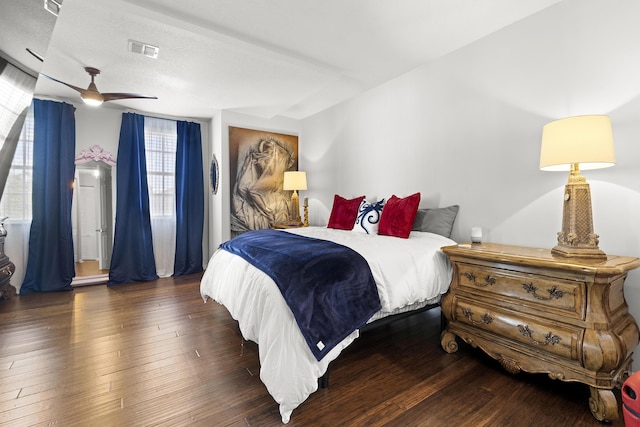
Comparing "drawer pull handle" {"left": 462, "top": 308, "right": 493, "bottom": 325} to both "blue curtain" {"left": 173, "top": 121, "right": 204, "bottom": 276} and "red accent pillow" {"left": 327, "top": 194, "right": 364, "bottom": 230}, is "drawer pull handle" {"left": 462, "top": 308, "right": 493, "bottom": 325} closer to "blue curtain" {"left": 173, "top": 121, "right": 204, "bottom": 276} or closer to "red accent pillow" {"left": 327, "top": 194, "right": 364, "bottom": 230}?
"red accent pillow" {"left": 327, "top": 194, "right": 364, "bottom": 230}

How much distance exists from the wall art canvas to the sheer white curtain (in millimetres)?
986

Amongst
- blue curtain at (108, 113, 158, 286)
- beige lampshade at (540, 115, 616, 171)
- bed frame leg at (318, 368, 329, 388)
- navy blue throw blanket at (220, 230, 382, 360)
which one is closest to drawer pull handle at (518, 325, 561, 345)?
navy blue throw blanket at (220, 230, 382, 360)

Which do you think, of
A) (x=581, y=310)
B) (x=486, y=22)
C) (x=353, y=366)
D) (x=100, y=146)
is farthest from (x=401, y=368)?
(x=100, y=146)

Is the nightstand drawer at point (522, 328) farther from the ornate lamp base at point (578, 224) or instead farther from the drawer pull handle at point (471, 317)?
the ornate lamp base at point (578, 224)

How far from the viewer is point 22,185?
366 cm

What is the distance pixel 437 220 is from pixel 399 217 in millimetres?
393

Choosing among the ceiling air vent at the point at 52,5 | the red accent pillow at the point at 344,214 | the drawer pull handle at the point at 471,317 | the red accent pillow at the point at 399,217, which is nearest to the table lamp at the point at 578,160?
the drawer pull handle at the point at 471,317

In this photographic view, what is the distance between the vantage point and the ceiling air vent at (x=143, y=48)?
2.54m

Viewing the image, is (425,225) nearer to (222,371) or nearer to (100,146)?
(222,371)

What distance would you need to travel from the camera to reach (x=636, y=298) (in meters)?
1.87

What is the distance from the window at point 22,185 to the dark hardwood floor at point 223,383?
152cm

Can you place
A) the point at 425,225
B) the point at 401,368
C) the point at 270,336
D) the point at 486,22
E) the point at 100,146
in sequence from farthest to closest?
the point at 100,146, the point at 425,225, the point at 486,22, the point at 401,368, the point at 270,336

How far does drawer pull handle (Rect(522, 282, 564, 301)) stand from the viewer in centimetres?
169

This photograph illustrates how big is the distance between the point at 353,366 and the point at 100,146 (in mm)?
4447
